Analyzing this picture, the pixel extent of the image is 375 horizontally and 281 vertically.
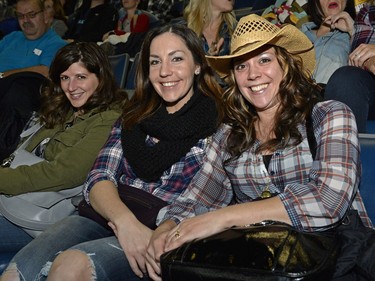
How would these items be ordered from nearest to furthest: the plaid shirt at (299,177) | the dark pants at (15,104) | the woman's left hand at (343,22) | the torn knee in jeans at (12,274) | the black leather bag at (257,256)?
1. the black leather bag at (257,256)
2. the plaid shirt at (299,177)
3. the torn knee in jeans at (12,274)
4. the woman's left hand at (343,22)
5. the dark pants at (15,104)

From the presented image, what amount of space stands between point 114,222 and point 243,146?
546 mm

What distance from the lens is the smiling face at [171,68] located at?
263 cm

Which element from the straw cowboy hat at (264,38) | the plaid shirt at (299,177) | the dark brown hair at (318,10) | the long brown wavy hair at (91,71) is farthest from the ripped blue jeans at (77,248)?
the dark brown hair at (318,10)

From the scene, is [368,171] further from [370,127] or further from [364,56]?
[364,56]

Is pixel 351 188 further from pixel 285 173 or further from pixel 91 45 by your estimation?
pixel 91 45

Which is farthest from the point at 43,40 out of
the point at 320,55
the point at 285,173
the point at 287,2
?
the point at 285,173

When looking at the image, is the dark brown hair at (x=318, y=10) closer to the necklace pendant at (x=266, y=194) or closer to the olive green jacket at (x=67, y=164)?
the olive green jacket at (x=67, y=164)

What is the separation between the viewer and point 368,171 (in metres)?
2.39

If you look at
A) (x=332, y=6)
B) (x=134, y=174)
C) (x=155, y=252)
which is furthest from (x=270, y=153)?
(x=332, y=6)

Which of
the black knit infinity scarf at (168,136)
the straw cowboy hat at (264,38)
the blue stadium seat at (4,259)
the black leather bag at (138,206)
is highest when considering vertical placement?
the straw cowboy hat at (264,38)

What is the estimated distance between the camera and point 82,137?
3.00m

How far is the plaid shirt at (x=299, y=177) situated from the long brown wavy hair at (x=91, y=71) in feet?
2.73

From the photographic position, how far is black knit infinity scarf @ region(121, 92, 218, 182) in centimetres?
256

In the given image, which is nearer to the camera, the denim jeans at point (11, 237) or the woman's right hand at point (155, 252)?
the woman's right hand at point (155, 252)
